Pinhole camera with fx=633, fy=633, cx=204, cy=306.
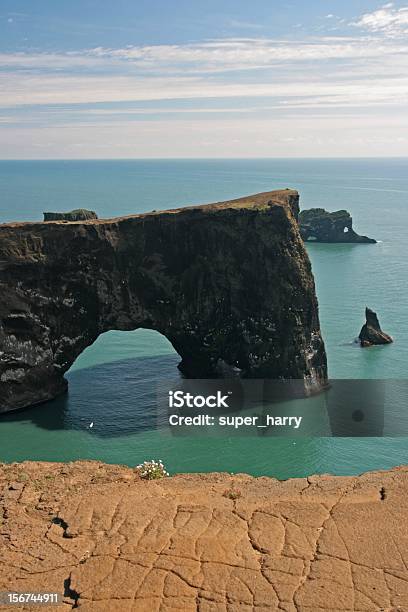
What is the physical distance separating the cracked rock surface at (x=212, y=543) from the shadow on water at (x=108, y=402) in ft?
68.1

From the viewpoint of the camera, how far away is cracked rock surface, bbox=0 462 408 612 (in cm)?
1519

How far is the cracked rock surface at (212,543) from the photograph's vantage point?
15188 millimetres

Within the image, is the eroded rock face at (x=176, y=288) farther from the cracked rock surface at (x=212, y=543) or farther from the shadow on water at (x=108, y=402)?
the cracked rock surface at (x=212, y=543)

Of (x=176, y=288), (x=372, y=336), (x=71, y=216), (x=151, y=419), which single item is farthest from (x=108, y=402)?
(x=71, y=216)

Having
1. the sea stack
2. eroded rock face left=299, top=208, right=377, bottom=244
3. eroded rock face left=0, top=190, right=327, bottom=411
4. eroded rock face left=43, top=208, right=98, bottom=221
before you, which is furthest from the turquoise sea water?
eroded rock face left=299, top=208, right=377, bottom=244

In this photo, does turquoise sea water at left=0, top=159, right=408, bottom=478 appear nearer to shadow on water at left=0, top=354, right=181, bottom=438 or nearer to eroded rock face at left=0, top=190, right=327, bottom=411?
shadow on water at left=0, top=354, right=181, bottom=438

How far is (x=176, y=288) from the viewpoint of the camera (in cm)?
4731

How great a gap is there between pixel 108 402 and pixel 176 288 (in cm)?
975

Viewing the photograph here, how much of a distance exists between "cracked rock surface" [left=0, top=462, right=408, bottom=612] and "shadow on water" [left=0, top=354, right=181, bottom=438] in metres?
20.8

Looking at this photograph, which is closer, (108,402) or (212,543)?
(212,543)

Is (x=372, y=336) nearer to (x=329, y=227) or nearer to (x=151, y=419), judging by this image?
(x=151, y=419)

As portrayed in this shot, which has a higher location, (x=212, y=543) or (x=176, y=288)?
(x=176, y=288)

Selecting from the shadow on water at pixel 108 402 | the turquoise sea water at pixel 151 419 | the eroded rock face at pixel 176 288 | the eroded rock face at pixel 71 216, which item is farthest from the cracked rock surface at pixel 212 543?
the eroded rock face at pixel 71 216

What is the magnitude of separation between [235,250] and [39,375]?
1704cm
